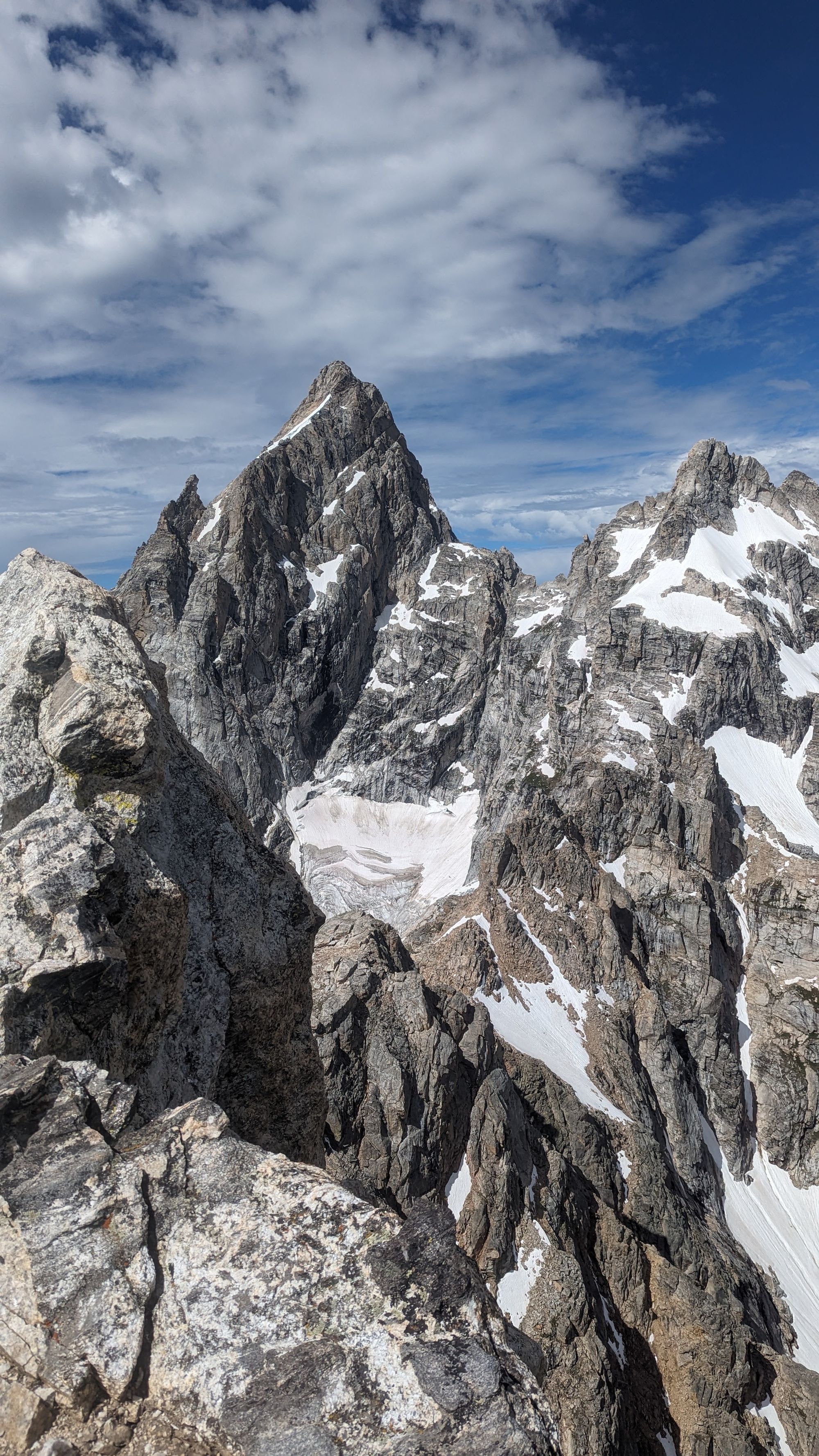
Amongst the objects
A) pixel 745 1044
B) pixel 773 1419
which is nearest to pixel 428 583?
pixel 745 1044

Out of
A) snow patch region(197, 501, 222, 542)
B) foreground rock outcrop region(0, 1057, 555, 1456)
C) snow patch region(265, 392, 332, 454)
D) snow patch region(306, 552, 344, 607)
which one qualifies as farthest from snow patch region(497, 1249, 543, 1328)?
snow patch region(265, 392, 332, 454)

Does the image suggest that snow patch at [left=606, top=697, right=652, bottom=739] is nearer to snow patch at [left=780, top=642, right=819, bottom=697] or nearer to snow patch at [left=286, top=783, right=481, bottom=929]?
snow patch at [left=780, top=642, right=819, bottom=697]

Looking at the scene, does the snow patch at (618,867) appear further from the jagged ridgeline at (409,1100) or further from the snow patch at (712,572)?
the snow patch at (712,572)

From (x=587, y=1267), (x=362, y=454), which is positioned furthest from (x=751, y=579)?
(x=587, y=1267)

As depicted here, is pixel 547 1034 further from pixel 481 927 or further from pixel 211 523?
pixel 211 523

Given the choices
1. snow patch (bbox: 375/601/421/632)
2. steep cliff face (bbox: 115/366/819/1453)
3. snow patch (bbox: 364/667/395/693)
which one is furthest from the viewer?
snow patch (bbox: 375/601/421/632)
